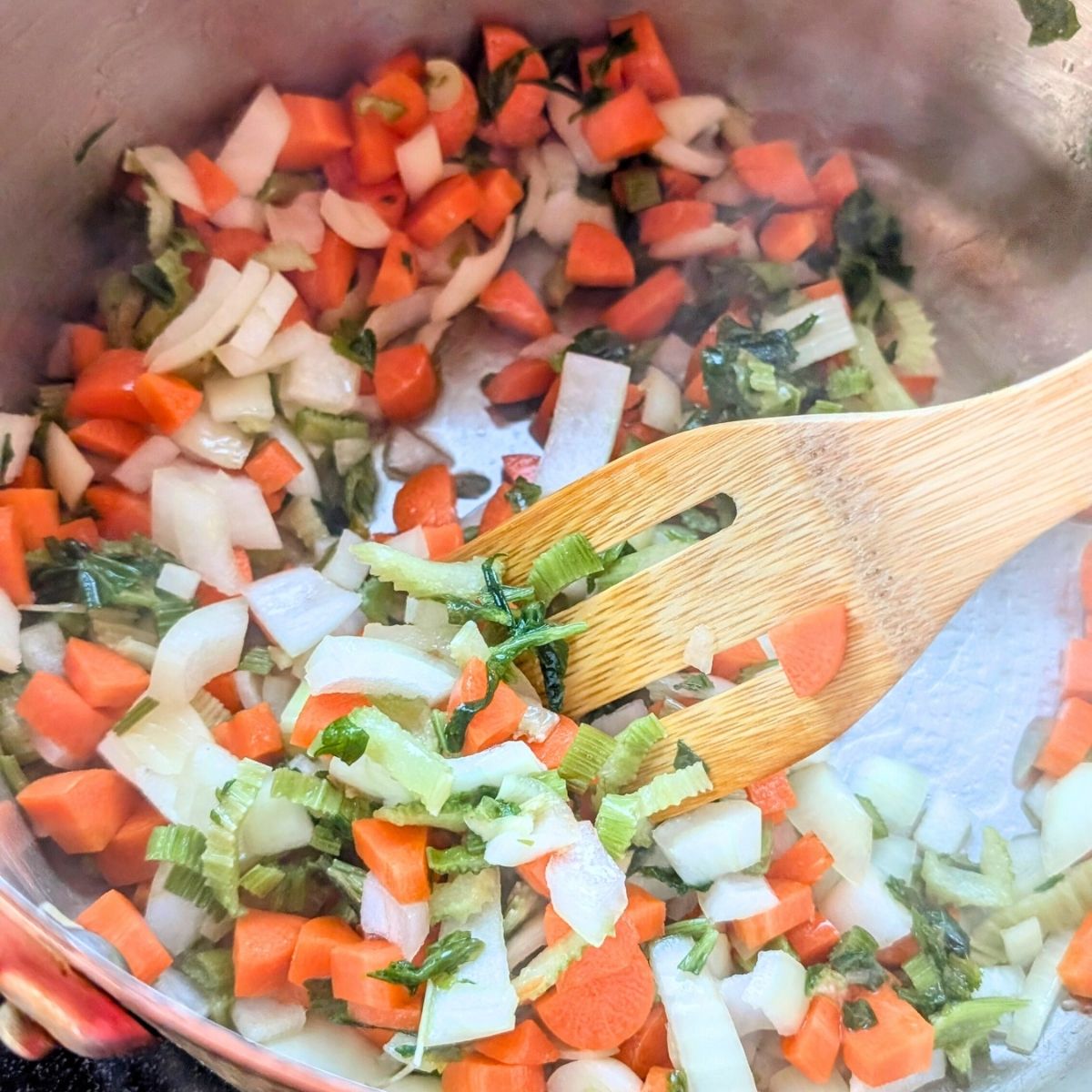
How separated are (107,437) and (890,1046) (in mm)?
1937

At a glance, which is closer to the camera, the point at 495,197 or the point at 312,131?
the point at 312,131

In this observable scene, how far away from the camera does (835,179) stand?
2543 millimetres

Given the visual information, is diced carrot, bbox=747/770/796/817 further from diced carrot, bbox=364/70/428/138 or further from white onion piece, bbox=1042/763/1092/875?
diced carrot, bbox=364/70/428/138

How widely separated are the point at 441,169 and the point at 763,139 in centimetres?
81

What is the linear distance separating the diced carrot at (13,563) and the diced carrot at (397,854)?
79 centimetres

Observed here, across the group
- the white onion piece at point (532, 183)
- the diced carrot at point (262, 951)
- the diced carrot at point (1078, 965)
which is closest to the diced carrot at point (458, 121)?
the white onion piece at point (532, 183)

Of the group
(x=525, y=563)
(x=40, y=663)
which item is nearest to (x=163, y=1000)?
(x=40, y=663)

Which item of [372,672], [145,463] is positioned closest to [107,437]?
[145,463]

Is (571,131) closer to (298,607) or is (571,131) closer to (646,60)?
(646,60)

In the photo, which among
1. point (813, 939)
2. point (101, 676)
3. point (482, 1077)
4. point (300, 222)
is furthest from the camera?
point (300, 222)

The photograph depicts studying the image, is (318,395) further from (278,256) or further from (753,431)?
(753,431)

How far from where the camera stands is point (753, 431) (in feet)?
5.95

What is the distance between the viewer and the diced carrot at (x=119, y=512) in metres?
2.18

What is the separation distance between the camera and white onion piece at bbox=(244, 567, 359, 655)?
2117 millimetres
